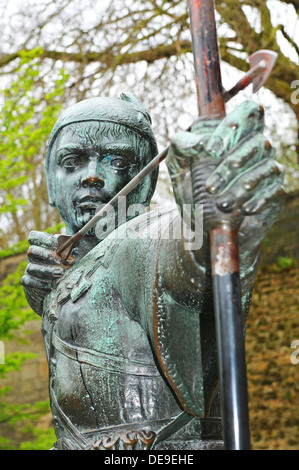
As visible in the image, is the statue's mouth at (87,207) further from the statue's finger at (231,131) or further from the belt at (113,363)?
the statue's finger at (231,131)

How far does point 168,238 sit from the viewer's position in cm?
166

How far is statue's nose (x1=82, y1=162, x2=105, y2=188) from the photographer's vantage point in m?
2.12

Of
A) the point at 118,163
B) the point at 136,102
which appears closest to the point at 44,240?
the point at 118,163

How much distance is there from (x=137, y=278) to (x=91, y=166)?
52cm

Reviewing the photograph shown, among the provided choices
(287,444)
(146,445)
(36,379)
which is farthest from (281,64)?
(146,445)

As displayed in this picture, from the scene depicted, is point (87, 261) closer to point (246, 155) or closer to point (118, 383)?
point (118, 383)

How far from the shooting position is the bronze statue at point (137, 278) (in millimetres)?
1368

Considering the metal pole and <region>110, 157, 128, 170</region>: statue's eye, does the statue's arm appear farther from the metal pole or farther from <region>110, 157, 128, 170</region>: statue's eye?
the metal pole

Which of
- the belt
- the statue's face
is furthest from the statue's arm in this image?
the belt

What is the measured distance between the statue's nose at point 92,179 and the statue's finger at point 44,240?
0.78 feet

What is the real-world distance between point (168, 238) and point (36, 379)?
10.3m

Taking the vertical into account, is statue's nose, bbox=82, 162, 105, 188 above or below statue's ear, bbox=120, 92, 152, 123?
below

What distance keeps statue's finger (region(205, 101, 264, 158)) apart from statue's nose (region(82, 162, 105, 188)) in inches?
32.1

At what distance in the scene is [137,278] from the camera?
179 centimetres
